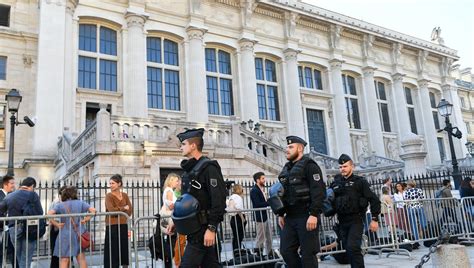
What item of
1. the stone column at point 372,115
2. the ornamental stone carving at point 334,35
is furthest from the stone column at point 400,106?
the ornamental stone carving at point 334,35

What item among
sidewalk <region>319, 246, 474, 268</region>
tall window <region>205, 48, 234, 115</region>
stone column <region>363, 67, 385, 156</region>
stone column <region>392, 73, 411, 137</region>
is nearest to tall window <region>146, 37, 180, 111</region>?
tall window <region>205, 48, 234, 115</region>

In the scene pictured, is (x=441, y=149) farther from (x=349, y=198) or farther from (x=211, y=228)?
(x=211, y=228)

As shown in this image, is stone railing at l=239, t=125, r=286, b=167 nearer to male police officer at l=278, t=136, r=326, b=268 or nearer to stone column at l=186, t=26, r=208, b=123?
stone column at l=186, t=26, r=208, b=123

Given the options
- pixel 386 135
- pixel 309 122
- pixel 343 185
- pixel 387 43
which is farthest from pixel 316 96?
pixel 343 185

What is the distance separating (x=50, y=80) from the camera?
19516mm

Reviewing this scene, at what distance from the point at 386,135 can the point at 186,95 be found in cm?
1853

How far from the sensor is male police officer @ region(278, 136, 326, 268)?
4684 millimetres

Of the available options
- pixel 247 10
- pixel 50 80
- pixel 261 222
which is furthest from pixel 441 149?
pixel 261 222

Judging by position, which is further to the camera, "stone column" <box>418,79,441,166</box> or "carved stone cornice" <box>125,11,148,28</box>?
"stone column" <box>418,79,441,166</box>

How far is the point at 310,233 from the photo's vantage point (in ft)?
15.4

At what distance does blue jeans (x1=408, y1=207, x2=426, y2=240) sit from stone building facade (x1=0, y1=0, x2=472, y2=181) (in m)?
6.68

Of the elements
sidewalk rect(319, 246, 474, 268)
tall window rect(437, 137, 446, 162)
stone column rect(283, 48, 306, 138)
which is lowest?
sidewalk rect(319, 246, 474, 268)

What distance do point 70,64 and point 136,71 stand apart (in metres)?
Result: 3.41

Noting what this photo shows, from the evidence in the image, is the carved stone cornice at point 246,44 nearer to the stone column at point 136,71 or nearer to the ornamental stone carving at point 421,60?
the stone column at point 136,71
